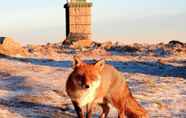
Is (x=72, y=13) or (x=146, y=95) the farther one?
(x=72, y=13)

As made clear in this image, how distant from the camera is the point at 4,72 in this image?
66.2 feet

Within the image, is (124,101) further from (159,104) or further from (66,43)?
(66,43)

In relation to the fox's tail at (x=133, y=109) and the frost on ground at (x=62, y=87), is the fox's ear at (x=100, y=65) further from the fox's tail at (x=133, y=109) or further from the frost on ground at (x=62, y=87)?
Answer: the frost on ground at (x=62, y=87)

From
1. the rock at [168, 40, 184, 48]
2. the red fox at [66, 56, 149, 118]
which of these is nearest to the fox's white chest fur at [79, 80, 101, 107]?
the red fox at [66, 56, 149, 118]

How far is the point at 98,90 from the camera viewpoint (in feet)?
37.0

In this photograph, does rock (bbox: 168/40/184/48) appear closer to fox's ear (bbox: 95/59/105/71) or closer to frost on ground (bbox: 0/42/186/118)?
frost on ground (bbox: 0/42/186/118)

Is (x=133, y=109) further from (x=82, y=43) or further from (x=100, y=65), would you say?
(x=82, y=43)

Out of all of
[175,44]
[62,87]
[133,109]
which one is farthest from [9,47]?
[133,109]

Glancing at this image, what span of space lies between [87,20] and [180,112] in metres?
24.0

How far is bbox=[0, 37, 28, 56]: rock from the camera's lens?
93.2 ft

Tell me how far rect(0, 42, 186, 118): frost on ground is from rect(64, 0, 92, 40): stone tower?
31.3 feet

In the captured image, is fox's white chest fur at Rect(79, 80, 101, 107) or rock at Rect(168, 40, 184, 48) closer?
fox's white chest fur at Rect(79, 80, 101, 107)

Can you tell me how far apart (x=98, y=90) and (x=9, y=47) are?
18329 millimetres

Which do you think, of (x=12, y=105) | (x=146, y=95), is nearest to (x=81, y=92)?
(x=12, y=105)
